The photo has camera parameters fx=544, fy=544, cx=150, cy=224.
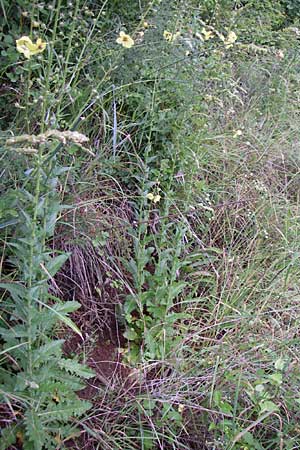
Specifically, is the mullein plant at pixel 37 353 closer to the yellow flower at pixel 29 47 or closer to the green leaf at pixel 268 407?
the yellow flower at pixel 29 47

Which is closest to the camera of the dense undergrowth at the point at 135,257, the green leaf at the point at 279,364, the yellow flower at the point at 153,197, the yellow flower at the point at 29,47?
the yellow flower at the point at 29,47

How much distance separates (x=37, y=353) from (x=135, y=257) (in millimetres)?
718

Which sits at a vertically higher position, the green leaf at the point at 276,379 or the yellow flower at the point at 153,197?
the yellow flower at the point at 153,197

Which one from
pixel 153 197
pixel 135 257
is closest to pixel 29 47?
pixel 153 197

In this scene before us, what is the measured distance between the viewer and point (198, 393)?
74.5 inches

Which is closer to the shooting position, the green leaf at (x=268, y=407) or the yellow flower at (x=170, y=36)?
the green leaf at (x=268, y=407)

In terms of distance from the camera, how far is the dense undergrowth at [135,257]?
1.67 m

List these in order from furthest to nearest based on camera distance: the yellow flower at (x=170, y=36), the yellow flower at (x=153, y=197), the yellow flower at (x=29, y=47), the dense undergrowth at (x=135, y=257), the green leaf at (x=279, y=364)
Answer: the yellow flower at (x=170, y=36) < the yellow flower at (x=153, y=197) < the green leaf at (x=279, y=364) < the dense undergrowth at (x=135, y=257) < the yellow flower at (x=29, y=47)

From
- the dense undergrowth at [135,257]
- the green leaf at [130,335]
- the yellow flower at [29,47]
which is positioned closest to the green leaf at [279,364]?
the dense undergrowth at [135,257]

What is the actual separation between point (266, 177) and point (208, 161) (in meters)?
0.41

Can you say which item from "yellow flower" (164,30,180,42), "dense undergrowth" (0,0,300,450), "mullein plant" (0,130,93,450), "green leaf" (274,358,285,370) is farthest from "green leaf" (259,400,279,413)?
"yellow flower" (164,30,180,42)

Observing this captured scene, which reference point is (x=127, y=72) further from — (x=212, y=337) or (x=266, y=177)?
(x=212, y=337)

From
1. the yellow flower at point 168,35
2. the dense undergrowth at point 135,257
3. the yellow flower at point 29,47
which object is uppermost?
the yellow flower at point 29,47

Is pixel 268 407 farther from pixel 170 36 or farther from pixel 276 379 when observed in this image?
pixel 170 36
